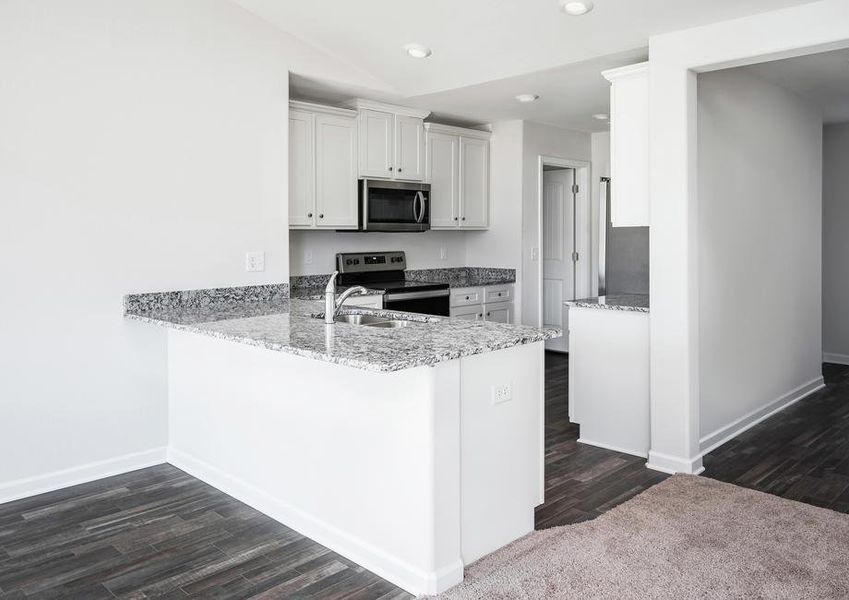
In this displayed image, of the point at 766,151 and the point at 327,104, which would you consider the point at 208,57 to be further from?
the point at 766,151

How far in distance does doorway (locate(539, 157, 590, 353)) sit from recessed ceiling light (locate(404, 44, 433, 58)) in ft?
8.40

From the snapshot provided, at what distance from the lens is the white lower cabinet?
5715mm

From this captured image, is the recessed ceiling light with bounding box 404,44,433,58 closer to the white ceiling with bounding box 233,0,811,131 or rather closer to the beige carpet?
the white ceiling with bounding box 233,0,811,131

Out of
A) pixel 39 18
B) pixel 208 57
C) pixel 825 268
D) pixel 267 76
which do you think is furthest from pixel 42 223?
pixel 825 268

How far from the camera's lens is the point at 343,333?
2719 mm

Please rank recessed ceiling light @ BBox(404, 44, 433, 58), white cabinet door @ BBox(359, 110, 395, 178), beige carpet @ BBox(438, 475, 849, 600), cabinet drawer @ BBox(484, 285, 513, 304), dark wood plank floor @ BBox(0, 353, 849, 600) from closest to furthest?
beige carpet @ BBox(438, 475, 849, 600), dark wood plank floor @ BBox(0, 353, 849, 600), recessed ceiling light @ BBox(404, 44, 433, 58), white cabinet door @ BBox(359, 110, 395, 178), cabinet drawer @ BBox(484, 285, 513, 304)

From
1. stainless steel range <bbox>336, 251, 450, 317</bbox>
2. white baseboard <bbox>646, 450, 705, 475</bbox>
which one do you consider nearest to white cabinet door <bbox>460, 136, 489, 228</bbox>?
stainless steel range <bbox>336, 251, 450, 317</bbox>

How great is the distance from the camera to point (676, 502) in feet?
10.3

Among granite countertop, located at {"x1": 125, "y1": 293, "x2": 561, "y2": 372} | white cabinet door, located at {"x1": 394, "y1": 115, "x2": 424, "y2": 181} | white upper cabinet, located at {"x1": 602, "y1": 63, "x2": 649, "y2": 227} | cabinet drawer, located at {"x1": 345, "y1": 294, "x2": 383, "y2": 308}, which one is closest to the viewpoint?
granite countertop, located at {"x1": 125, "y1": 293, "x2": 561, "y2": 372}

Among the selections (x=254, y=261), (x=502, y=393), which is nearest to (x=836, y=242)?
(x=502, y=393)

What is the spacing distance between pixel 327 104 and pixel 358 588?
3.75 m

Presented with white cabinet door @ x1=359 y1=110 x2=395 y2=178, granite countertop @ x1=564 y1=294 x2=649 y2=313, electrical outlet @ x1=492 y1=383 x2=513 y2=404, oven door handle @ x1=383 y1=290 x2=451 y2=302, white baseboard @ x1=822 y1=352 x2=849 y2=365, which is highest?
white cabinet door @ x1=359 y1=110 x2=395 y2=178

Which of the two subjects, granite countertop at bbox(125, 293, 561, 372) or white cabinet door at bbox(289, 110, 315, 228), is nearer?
granite countertop at bbox(125, 293, 561, 372)

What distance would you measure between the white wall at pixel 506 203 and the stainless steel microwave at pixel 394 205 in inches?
34.8
